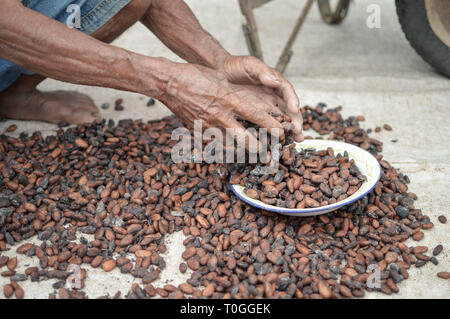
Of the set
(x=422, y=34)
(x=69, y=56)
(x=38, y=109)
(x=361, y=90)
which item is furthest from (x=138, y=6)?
(x=422, y=34)

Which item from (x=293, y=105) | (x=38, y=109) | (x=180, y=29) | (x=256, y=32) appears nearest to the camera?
(x=293, y=105)

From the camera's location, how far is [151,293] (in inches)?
70.6

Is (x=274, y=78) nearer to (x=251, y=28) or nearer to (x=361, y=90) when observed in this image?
(x=251, y=28)

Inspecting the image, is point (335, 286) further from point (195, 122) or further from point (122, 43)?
point (122, 43)

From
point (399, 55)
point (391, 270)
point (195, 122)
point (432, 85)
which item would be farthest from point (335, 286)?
point (399, 55)

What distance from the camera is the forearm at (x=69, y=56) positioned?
1854mm

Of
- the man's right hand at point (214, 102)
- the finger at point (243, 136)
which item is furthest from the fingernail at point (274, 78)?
the finger at point (243, 136)

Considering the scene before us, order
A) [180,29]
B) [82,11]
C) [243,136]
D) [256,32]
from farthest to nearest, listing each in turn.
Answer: [256,32]
[180,29]
[82,11]
[243,136]

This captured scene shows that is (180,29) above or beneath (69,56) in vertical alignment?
beneath

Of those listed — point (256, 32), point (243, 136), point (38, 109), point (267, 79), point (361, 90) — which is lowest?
point (361, 90)

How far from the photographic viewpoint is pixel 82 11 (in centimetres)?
231

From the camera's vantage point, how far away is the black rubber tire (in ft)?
9.62

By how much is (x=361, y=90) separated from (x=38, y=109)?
199 centimetres

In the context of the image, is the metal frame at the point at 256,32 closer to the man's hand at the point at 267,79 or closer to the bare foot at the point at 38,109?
the man's hand at the point at 267,79
